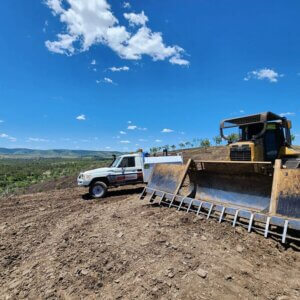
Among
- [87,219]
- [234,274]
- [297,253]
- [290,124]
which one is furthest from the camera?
[290,124]

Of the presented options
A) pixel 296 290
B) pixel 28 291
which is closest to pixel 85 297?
pixel 28 291

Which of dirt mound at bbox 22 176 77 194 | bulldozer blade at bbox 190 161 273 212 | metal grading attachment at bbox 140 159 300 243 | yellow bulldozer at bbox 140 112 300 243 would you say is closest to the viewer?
metal grading attachment at bbox 140 159 300 243

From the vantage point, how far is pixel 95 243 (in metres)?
5.68

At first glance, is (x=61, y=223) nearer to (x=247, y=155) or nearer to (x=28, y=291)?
(x=28, y=291)

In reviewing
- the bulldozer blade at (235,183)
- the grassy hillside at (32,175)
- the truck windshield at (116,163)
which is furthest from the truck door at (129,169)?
the grassy hillside at (32,175)

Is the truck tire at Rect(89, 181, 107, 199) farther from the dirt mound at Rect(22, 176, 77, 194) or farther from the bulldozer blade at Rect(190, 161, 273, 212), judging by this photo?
the dirt mound at Rect(22, 176, 77, 194)

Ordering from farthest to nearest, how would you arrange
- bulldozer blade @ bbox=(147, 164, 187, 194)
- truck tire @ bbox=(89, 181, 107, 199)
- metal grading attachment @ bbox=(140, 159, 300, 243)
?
truck tire @ bbox=(89, 181, 107, 199) < bulldozer blade @ bbox=(147, 164, 187, 194) < metal grading attachment @ bbox=(140, 159, 300, 243)

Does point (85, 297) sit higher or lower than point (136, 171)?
lower

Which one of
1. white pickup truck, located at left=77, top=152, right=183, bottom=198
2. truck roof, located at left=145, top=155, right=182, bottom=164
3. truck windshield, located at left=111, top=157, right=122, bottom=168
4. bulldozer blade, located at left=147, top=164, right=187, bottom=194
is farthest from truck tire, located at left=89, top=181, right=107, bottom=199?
bulldozer blade, located at left=147, top=164, right=187, bottom=194

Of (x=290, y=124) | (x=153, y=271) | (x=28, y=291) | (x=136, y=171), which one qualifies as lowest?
(x=28, y=291)

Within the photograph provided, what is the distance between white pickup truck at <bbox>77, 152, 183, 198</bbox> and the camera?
488 inches

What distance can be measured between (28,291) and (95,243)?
170 centimetres

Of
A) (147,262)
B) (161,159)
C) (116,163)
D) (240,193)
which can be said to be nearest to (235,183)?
(240,193)

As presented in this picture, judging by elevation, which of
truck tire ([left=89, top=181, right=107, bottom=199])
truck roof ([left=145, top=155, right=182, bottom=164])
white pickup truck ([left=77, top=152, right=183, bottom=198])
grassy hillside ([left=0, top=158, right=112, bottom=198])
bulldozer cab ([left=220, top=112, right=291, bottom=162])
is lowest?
grassy hillside ([left=0, top=158, right=112, bottom=198])
